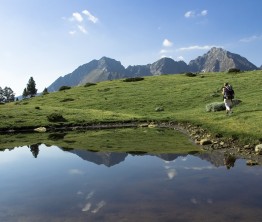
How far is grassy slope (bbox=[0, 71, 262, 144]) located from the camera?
144ft

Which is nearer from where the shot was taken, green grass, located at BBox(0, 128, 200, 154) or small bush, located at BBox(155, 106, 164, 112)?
green grass, located at BBox(0, 128, 200, 154)

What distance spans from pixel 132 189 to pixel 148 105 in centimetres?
5527

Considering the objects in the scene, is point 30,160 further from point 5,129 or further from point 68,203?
point 5,129

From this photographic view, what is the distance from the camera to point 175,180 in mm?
19328

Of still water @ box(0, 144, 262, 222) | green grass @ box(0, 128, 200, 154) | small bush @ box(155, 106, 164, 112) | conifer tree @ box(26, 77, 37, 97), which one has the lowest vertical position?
still water @ box(0, 144, 262, 222)

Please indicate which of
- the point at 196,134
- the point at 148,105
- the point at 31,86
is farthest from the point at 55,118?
the point at 31,86

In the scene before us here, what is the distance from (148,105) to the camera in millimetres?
72938

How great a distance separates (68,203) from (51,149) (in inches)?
788

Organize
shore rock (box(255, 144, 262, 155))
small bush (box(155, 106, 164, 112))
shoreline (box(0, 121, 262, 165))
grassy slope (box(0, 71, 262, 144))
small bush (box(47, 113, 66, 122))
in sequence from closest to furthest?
shore rock (box(255, 144, 262, 155)) → shoreline (box(0, 121, 262, 165)) → grassy slope (box(0, 71, 262, 144)) → small bush (box(47, 113, 66, 122)) → small bush (box(155, 106, 164, 112))

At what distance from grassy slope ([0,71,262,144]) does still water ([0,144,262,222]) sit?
33.3 ft

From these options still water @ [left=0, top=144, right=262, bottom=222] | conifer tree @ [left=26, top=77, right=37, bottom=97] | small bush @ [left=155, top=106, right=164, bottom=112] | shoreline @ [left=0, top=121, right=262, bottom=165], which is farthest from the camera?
conifer tree @ [left=26, top=77, right=37, bottom=97]

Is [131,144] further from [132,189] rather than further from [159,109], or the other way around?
[159,109]

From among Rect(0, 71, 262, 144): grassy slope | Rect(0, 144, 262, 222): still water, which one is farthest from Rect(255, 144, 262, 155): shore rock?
Rect(0, 71, 262, 144): grassy slope

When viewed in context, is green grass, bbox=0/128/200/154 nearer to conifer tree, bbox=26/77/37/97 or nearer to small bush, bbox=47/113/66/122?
small bush, bbox=47/113/66/122
